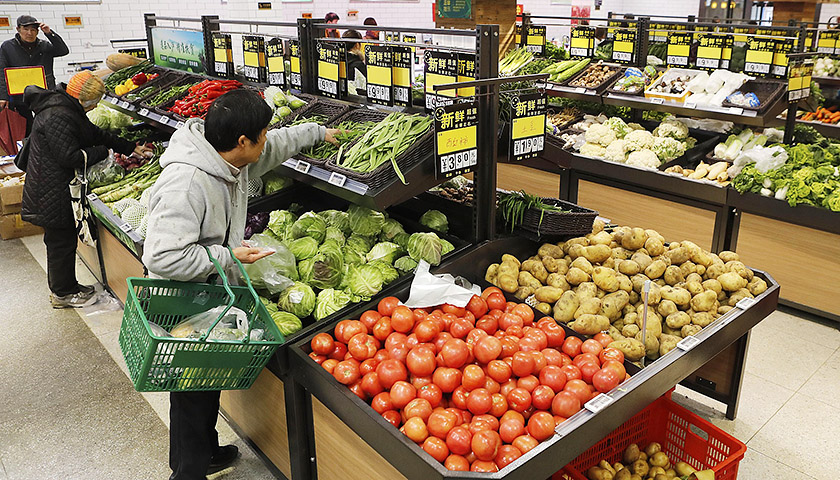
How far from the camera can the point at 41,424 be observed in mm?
3514

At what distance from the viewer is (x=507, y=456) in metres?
2.05

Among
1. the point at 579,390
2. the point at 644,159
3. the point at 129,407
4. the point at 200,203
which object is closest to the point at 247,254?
the point at 200,203

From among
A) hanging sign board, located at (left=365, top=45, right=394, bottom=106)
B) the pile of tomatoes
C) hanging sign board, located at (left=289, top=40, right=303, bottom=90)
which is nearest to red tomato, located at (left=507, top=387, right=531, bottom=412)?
the pile of tomatoes

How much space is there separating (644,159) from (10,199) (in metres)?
5.94

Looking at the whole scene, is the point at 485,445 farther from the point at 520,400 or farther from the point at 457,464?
the point at 520,400

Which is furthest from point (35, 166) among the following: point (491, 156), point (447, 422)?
point (447, 422)

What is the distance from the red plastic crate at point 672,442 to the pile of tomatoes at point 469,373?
44 cm

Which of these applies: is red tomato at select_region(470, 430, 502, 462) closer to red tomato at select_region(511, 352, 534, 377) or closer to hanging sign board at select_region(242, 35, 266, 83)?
red tomato at select_region(511, 352, 534, 377)

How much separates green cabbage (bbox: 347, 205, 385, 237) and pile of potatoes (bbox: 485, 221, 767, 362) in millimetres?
642

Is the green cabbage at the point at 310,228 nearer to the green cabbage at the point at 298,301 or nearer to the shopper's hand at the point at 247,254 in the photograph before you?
the green cabbage at the point at 298,301

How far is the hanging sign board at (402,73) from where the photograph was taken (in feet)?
11.0

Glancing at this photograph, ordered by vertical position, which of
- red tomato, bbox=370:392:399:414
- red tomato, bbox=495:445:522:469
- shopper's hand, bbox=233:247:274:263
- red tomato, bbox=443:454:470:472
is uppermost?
shopper's hand, bbox=233:247:274:263

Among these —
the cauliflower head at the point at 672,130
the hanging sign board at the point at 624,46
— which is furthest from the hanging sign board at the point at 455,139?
the hanging sign board at the point at 624,46

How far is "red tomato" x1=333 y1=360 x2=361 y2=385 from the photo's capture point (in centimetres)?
237
